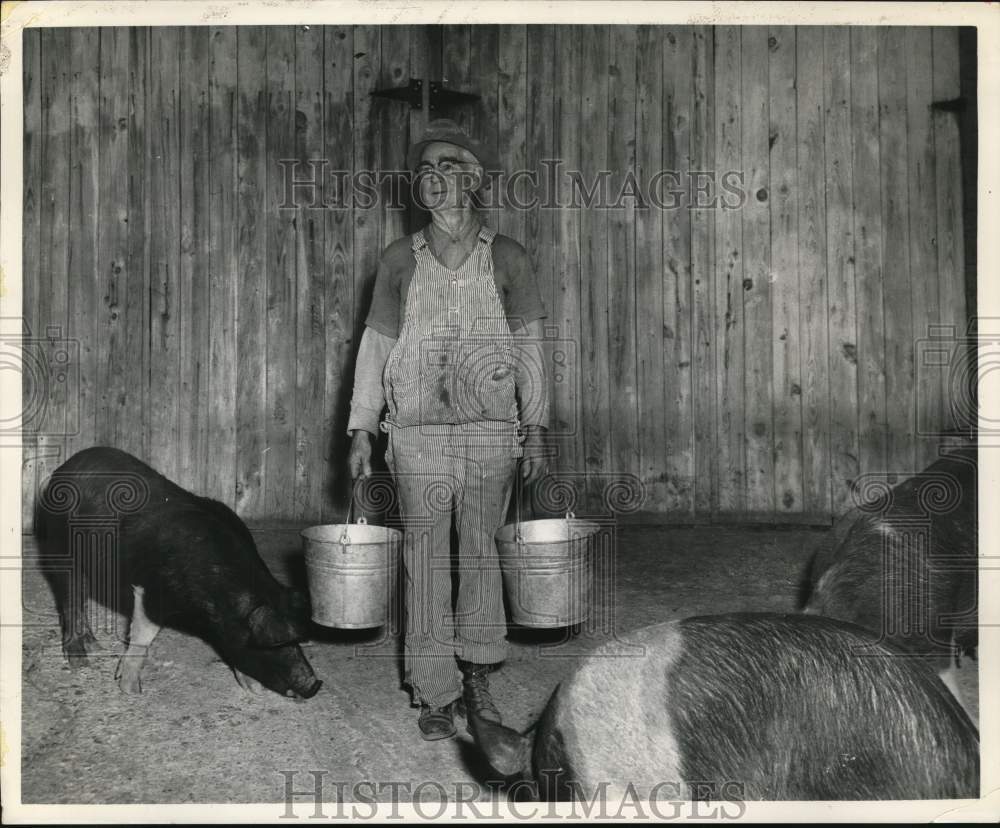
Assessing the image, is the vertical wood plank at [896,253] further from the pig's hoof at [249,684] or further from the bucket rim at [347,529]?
the pig's hoof at [249,684]

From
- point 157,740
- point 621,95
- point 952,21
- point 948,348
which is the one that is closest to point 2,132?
point 157,740

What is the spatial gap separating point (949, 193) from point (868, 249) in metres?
0.75

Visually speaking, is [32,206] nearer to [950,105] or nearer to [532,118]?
[532,118]

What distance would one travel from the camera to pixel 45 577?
5617mm

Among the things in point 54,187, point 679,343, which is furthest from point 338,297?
point 679,343

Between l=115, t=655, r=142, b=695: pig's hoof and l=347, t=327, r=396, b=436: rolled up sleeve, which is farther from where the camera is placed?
l=115, t=655, r=142, b=695: pig's hoof

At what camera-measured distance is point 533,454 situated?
12.3 ft

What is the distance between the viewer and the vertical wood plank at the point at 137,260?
6637 mm

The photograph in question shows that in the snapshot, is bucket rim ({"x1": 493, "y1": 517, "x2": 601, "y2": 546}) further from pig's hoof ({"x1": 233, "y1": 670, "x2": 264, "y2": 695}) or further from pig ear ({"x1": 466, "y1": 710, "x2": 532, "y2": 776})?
pig's hoof ({"x1": 233, "y1": 670, "x2": 264, "y2": 695})

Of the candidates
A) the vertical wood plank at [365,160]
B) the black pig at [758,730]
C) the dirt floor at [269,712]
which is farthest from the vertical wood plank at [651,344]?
the black pig at [758,730]

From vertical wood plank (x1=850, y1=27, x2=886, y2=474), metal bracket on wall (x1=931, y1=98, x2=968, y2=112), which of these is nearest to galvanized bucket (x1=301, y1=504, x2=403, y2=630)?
vertical wood plank (x1=850, y1=27, x2=886, y2=474)

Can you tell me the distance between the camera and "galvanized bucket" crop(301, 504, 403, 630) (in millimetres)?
3324

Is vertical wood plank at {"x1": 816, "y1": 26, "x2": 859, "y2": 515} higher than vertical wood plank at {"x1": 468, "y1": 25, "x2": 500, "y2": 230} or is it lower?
lower

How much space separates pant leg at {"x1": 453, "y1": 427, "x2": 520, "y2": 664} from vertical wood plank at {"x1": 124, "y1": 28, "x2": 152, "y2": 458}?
3.94m
